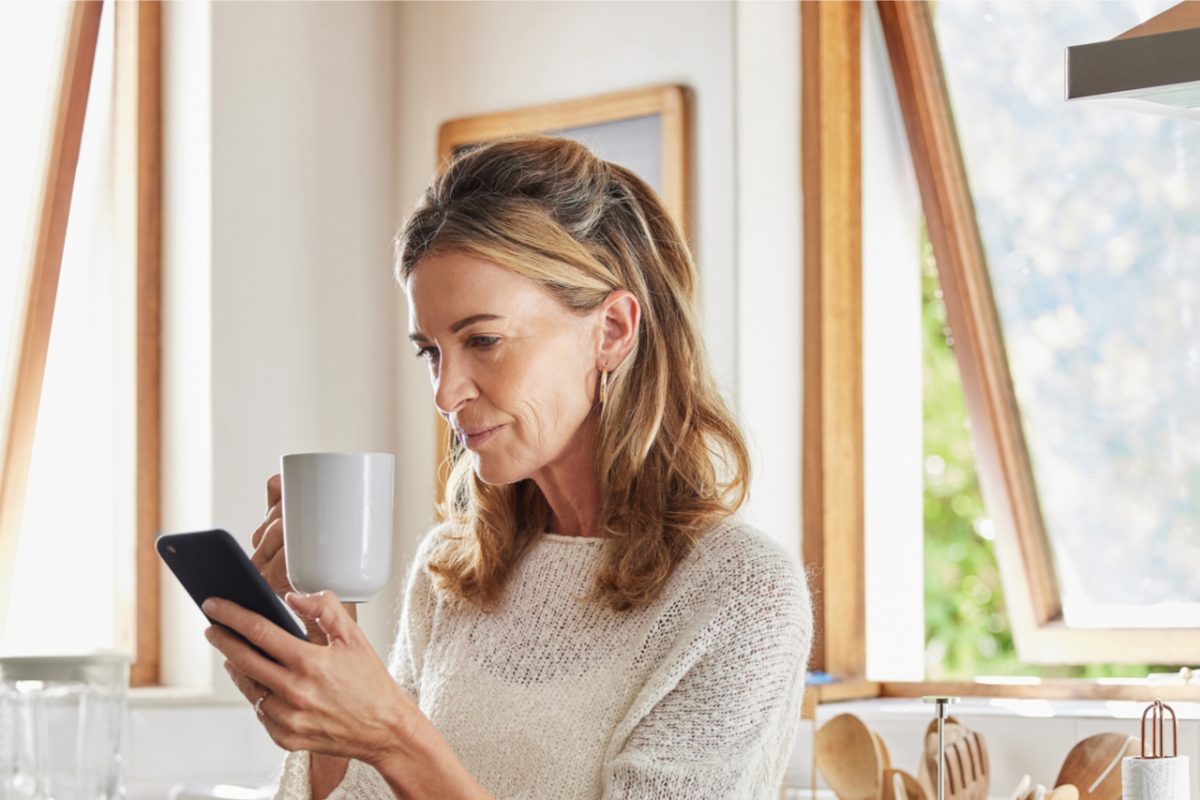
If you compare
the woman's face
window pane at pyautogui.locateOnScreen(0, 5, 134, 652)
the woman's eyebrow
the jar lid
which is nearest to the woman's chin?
the woman's face

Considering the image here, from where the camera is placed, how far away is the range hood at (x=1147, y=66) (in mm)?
1328

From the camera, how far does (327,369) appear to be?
112 inches

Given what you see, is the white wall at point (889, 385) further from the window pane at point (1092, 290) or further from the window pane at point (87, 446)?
the window pane at point (87, 446)

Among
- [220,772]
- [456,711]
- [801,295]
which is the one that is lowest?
[220,772]

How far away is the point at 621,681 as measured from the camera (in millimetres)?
1410

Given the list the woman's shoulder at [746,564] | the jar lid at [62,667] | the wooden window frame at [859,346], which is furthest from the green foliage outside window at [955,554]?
the jar lid at [62,667]

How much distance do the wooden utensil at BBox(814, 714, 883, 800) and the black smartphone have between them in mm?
1091

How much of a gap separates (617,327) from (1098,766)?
90cm

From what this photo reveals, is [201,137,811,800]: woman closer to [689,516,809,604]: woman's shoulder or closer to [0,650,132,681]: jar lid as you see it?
[689,516,809,604]: woman's shoulder

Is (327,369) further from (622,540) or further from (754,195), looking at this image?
(622,540)

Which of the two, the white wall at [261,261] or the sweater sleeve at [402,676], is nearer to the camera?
the sweater sleeve at [402,676]

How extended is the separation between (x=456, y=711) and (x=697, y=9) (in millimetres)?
1519

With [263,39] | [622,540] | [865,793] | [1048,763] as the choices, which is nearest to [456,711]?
[622,540]

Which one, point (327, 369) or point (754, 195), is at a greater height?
point (754, 195)
